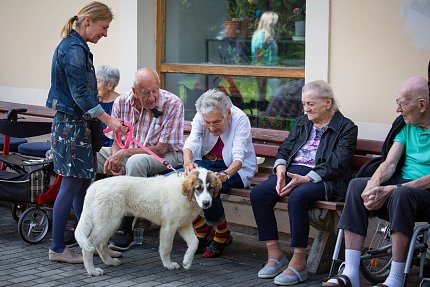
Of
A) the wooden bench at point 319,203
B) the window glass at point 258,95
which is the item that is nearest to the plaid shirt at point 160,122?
the wooden bench at point 319,203

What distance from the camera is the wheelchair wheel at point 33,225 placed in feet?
24.3

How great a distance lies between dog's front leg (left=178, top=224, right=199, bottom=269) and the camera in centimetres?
663

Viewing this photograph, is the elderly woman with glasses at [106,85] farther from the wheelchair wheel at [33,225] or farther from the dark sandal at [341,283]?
the dark sandal at [341,283]

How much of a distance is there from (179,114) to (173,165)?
413 mm

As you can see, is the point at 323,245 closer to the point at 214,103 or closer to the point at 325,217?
the point at 325,217

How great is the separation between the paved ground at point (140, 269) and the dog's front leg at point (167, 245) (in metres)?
0.05

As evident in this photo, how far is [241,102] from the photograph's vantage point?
339 inches

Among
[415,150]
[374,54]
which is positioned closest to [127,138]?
[374,54]

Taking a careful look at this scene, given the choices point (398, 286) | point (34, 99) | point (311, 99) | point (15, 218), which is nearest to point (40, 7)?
point (34, 99)

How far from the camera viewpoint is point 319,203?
21.1ft

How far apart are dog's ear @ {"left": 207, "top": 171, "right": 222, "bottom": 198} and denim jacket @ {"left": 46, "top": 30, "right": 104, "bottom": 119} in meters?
0.90

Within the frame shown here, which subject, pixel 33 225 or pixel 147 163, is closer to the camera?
pixel 147 163

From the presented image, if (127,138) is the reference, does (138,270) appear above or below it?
below

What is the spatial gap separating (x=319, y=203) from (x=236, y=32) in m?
2.70
